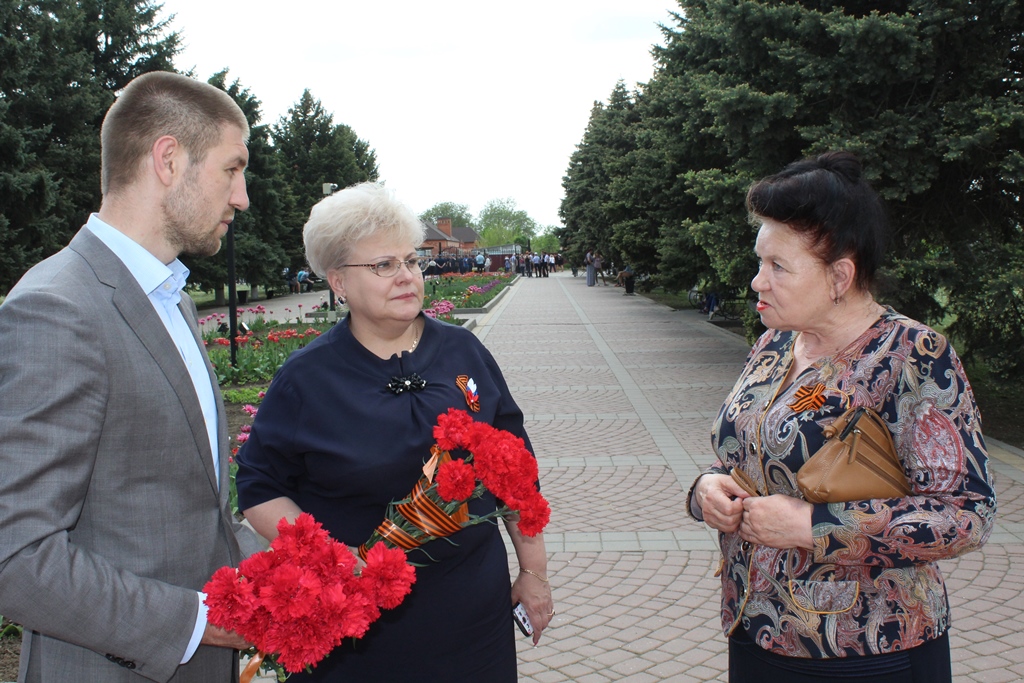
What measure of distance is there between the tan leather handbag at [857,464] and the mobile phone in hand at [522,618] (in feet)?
3.45

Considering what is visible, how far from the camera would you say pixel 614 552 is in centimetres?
523

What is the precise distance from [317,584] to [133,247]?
86 centimetres

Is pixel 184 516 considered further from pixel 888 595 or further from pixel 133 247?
pixel 888 595

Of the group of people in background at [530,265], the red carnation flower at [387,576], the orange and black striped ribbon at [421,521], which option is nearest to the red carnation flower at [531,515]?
the orange and black striped ribbon at [421,521]

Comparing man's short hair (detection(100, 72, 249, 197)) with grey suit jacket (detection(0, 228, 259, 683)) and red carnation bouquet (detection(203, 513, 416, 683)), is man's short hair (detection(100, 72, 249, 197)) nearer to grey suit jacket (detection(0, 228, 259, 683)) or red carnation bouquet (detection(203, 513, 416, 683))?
→ grey suit jacket (detection(0, 228, 259, 683))

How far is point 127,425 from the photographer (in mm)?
1579

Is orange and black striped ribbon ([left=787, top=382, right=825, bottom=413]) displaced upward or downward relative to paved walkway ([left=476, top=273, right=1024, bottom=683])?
upward

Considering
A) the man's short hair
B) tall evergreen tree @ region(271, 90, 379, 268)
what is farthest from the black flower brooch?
tall evergreen tree @ region(271, 90, 379, 268)

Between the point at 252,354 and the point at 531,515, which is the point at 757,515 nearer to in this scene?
the point at 531,515

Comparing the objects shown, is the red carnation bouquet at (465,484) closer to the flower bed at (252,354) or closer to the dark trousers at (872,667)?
the dark trousers at (872,667)

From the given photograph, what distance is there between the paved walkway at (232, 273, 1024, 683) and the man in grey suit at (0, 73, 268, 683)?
8.11ft

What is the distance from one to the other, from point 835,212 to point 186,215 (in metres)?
1.64

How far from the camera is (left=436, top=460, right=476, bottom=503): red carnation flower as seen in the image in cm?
183

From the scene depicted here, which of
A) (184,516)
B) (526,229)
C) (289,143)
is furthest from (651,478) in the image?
(526,229)
